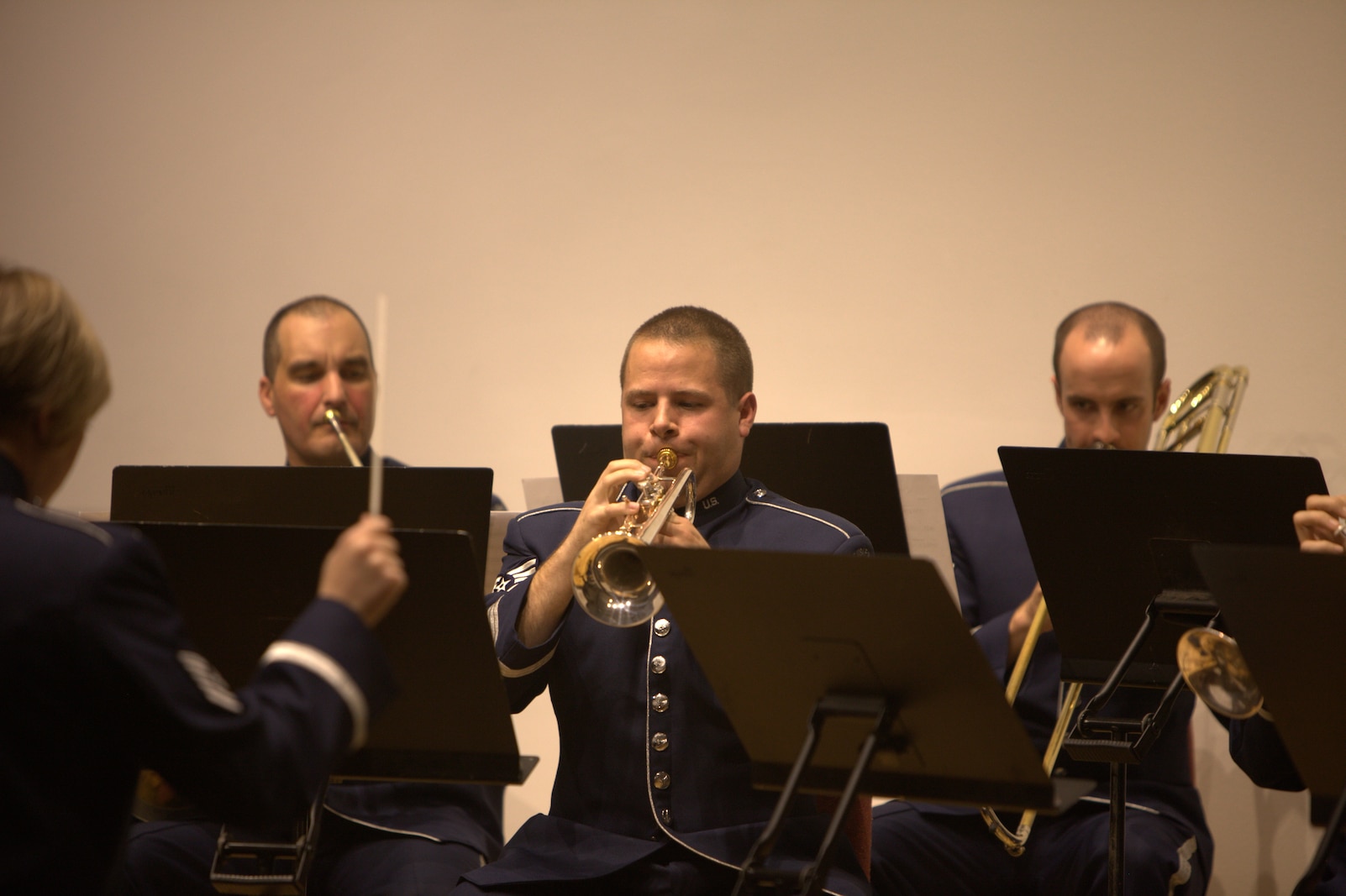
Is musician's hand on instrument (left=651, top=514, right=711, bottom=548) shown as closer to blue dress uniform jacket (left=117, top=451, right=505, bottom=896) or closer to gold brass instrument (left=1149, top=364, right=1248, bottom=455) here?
blue dress uniform jacket (left=117, top=451, right=505, bottom=896)

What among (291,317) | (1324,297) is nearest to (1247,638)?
(1324,297)

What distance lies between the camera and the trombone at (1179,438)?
9.34ft

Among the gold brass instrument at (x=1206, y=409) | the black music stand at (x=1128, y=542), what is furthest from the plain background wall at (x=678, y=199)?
the black music stand at (x=1128, y=542)

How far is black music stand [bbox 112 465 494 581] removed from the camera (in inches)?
99.1

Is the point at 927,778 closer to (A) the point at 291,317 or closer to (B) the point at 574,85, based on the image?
(A) the point at 291,317

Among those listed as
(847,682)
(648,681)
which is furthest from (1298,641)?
(648,681)

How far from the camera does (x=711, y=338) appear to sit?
264 cm

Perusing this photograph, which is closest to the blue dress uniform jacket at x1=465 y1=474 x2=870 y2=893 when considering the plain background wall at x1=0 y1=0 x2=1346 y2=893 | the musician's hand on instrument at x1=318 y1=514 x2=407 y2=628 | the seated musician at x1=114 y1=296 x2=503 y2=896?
the seated musician at x1=114 y1=296 x2=503 y2=896

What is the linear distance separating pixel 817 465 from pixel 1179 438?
1.11 m

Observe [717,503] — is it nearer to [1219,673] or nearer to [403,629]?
[403,629]

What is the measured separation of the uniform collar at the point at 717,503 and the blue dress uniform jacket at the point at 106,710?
1217 mm

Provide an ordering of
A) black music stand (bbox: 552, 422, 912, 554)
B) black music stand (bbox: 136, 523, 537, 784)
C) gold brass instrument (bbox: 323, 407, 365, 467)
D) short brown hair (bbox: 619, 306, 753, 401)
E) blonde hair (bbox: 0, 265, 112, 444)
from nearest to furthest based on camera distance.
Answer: blonde hair (bbox: 0, 265, 112, 444) < black music stand (bbox: 136, 523, 537, 784) < short brown hair (bbox: 619, 306, 753, 401) < black music stand (bbox: 552, 422, 912, 554) < gold brass instrument (bbox: 323, 407, 365, 467)

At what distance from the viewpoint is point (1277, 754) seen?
229 cm

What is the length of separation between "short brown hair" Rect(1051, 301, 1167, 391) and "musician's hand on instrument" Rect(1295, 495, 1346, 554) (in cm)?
124
